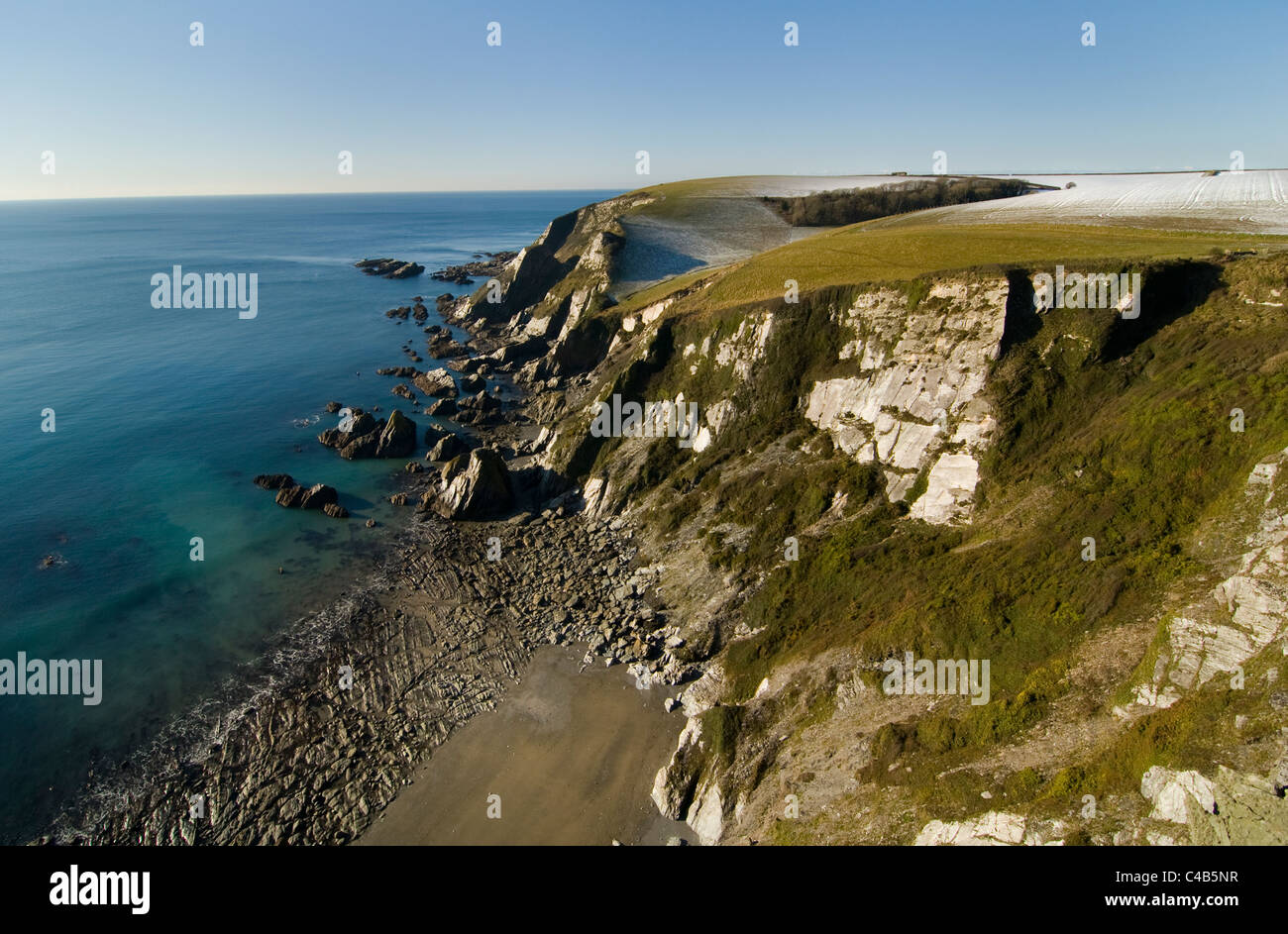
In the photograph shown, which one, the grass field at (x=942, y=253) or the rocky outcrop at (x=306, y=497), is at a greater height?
the grass field at (x=942, y=253)

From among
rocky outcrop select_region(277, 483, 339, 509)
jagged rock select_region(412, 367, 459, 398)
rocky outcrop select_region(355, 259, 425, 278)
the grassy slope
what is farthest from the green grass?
rocky outcrop select_region(355, 259, 425, 278)

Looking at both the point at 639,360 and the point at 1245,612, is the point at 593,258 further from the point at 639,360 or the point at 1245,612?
the point at 1245,612

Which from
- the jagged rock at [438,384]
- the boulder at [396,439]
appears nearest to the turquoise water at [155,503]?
the boulder at [396,439]

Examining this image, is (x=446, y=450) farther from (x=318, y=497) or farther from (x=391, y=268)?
(x=391, y=268)

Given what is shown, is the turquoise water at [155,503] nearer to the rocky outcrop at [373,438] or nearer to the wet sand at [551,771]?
the rocky outcrop at [373,438]

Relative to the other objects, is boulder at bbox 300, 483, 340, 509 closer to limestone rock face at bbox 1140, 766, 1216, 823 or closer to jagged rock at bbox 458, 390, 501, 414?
jagged rock at bbox 458, 390, 501, 414

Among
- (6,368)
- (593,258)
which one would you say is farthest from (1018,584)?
(6,368)
